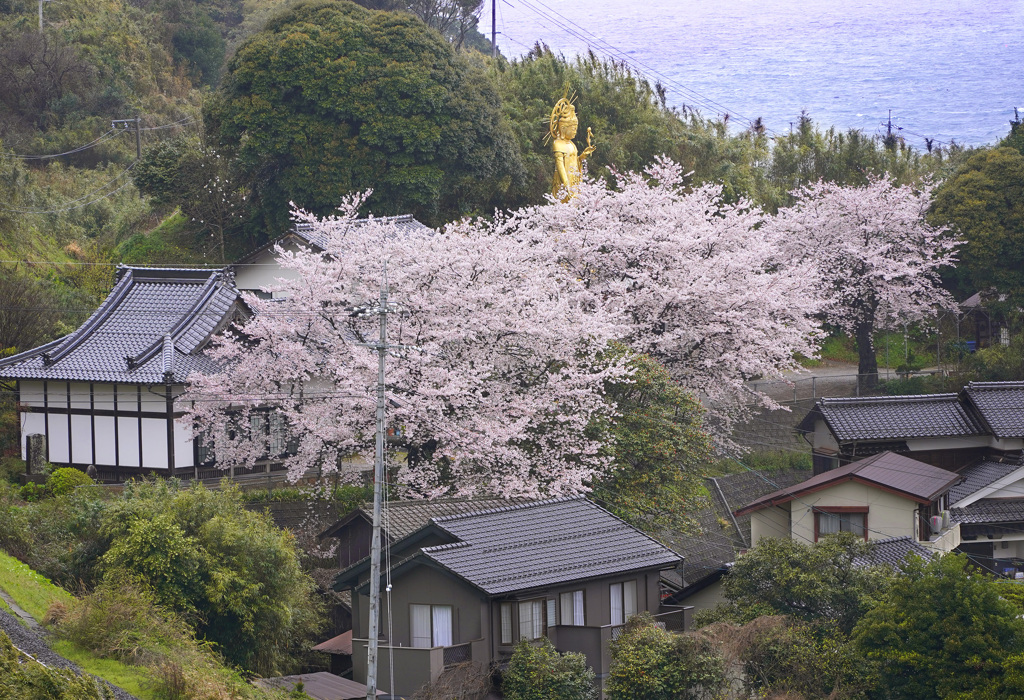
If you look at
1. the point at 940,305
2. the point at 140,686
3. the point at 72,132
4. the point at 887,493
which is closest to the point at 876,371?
the point at 940,305

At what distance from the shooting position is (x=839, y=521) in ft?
81.1

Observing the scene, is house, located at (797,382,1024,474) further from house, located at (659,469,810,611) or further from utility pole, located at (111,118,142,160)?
utility pole, located at (111,118,142,160)

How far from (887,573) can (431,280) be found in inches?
453

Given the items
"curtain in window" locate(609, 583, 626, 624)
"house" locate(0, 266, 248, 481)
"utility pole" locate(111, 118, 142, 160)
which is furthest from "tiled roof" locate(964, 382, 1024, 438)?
"utility pole" locate(111, 118, 142, 160)

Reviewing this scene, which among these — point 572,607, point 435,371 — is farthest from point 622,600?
point 435,371

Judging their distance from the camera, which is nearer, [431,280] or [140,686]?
[140,686]

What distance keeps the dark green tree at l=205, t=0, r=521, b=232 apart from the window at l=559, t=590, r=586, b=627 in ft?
71.8

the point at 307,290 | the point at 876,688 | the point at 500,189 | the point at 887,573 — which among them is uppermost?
the point at 500,189

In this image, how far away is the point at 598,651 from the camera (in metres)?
18.6

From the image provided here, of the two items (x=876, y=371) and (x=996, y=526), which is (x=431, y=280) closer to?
(x=996, y=526)


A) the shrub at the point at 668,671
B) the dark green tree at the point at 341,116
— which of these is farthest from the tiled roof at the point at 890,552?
the dark green tree at the point at 341,116

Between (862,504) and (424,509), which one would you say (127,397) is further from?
(862,504)

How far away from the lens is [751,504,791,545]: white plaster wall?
25.4 metres

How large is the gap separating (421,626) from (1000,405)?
1870 cm
